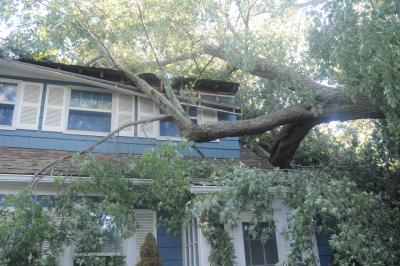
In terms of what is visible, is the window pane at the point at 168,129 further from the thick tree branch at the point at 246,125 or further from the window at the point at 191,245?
the window at the point at 191,245

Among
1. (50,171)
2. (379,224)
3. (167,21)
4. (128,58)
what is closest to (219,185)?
(379,224)

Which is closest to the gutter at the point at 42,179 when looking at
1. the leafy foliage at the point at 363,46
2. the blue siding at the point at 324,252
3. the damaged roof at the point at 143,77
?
the damaged roof at the point at 143,77

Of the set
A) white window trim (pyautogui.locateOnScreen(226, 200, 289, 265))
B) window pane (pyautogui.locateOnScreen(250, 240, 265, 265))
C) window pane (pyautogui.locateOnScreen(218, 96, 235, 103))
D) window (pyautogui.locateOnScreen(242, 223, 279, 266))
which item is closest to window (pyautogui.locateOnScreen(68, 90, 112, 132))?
window pane (pyautogui.locateOnScreen(218, 96, 235, 103))

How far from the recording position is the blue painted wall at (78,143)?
358 inches

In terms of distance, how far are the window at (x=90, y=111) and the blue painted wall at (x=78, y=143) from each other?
31cm

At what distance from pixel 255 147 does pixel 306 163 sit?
1.70 meters

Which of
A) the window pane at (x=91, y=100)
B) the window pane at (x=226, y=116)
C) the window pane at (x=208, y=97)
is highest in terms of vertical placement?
the window pane at (x=208, y=97)

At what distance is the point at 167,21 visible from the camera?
405 inches

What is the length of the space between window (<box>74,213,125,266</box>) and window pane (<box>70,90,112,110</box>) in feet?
10.8

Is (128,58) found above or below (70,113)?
above

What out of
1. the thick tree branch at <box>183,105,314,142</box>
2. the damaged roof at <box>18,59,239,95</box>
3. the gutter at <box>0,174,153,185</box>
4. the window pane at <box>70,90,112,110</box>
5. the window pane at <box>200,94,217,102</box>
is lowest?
the gutter at <box>0,174,153,185</box>

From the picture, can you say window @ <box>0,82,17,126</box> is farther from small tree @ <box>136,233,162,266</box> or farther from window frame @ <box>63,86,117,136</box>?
small tree @ <box>136,233,162,266</box>

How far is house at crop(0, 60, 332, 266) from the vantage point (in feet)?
26.6

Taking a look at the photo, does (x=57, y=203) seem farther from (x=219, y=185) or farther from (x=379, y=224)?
(x=379, y=224)
